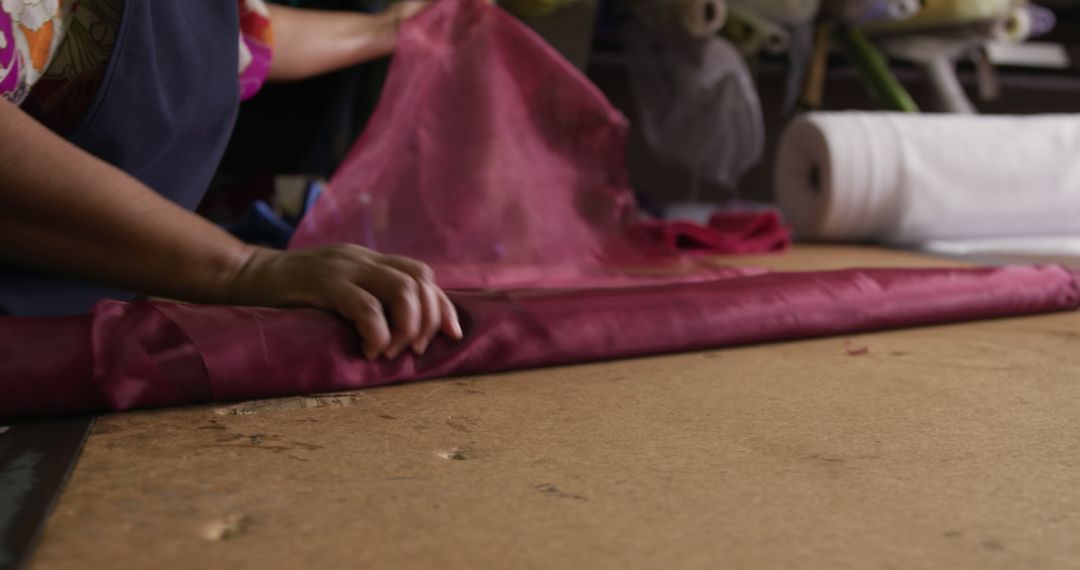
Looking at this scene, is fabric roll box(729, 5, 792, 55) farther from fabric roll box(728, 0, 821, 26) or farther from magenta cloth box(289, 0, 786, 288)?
magenta cloth box(289, 0, 786, 288)

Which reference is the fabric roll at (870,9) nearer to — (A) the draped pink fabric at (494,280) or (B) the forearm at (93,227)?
(A) the draped pink fabric at (494,280)

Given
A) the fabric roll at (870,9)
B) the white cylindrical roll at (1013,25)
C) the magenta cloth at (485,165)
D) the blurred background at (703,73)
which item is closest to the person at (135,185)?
the magenta cloth at (485,165)

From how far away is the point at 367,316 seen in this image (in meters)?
0.57

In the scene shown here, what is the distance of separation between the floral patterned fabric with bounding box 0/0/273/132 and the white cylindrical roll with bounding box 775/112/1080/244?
1.10 metres

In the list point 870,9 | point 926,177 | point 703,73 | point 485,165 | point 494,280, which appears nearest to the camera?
point 494,280

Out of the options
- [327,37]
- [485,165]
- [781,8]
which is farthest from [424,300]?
[781,8]

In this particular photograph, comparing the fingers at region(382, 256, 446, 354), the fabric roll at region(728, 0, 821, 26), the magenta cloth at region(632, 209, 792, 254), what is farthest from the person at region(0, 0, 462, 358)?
the fabric roll at region(728, 0, 821, 26)

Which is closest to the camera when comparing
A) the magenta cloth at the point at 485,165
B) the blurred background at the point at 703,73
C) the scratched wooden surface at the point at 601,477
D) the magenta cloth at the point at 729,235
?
the scratched wooden surface at the point at 601,477

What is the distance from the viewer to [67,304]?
706 millimetres

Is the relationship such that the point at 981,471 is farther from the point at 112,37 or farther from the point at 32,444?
the point at 112,37

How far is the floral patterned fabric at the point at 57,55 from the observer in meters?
0.62

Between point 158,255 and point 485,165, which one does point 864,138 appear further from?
point 158,255

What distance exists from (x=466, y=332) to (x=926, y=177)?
1124mm

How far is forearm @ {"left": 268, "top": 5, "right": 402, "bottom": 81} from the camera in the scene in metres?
1.12
